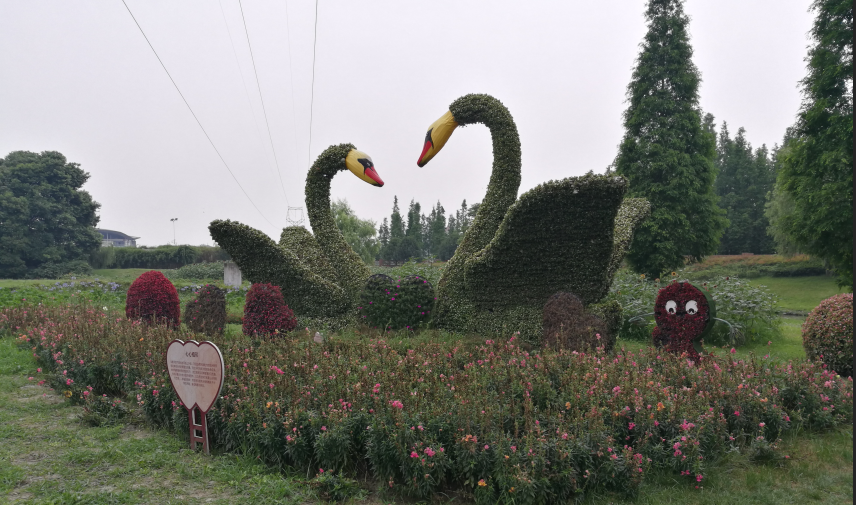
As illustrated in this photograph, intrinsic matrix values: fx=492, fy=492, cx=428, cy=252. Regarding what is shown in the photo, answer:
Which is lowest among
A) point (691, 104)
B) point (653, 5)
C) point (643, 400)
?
point (643, 400)

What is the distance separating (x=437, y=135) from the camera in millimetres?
8000

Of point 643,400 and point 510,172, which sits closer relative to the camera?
point 643,400

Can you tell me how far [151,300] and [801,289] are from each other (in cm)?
2759

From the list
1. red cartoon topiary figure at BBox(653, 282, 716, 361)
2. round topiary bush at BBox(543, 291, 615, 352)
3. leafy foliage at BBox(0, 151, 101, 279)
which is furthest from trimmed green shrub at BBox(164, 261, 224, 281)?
red cartoon topiary figure at BBox(653, 282, 716, 361)

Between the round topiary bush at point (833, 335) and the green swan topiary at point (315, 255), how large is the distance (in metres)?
6.28

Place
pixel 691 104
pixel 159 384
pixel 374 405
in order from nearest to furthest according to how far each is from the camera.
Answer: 1. pixel 374 405
2. pixel 159 384
3. pixel 691 104

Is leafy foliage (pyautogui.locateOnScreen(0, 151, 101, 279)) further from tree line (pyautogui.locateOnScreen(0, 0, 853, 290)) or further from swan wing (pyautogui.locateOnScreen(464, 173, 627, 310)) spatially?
swan wing (pyautogui.locateOnScreen(464, 173, 627, 310))

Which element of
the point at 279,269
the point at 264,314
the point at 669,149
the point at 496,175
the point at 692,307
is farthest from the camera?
the point at 669,149

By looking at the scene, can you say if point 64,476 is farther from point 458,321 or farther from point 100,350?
point 458,321

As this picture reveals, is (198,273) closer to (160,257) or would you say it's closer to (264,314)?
(160,257)

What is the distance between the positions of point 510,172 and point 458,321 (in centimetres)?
241

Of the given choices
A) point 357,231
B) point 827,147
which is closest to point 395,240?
point 357,231

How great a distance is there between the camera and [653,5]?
17.8 metres

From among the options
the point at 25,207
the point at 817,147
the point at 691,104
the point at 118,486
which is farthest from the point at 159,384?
the point at 25,207
